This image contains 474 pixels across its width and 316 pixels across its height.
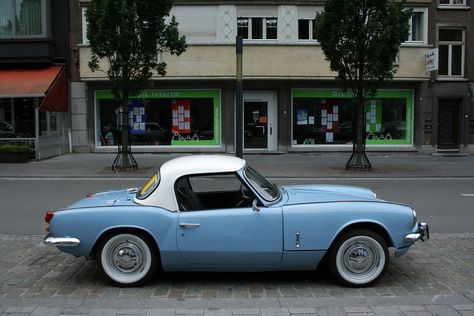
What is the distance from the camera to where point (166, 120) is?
845 inches

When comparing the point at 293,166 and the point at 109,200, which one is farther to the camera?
the point at 293,166

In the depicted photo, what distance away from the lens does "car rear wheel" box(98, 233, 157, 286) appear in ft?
16.5

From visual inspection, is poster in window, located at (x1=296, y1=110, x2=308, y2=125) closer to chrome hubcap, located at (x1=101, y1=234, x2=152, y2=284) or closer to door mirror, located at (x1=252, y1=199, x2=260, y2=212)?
door mirror, located at (x1=252, y1=199, x2=260, y2=212)

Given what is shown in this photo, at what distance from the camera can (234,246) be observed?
4895 mm

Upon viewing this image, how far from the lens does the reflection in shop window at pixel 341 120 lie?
21.6 meters

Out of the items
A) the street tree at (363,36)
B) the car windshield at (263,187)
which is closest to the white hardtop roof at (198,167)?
the car windshield at (263,187)

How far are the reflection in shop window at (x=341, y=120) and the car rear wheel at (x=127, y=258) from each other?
55.7 ft

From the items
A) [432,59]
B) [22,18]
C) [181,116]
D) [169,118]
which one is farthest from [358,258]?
[22,18]

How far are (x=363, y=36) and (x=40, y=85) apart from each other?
477 inches

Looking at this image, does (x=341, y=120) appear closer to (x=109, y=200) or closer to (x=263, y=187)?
(x=263, y=187)

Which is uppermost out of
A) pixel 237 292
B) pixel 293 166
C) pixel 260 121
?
pixel 260 121

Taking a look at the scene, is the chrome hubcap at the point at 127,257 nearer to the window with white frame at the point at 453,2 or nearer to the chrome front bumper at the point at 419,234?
the chrome front bumper at the point at 419,234

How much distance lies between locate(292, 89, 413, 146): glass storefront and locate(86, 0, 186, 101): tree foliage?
25.0 ft

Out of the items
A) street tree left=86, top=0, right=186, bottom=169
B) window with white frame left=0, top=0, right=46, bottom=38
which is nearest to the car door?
street tree left=86, top=0, right=186, bottom=169
